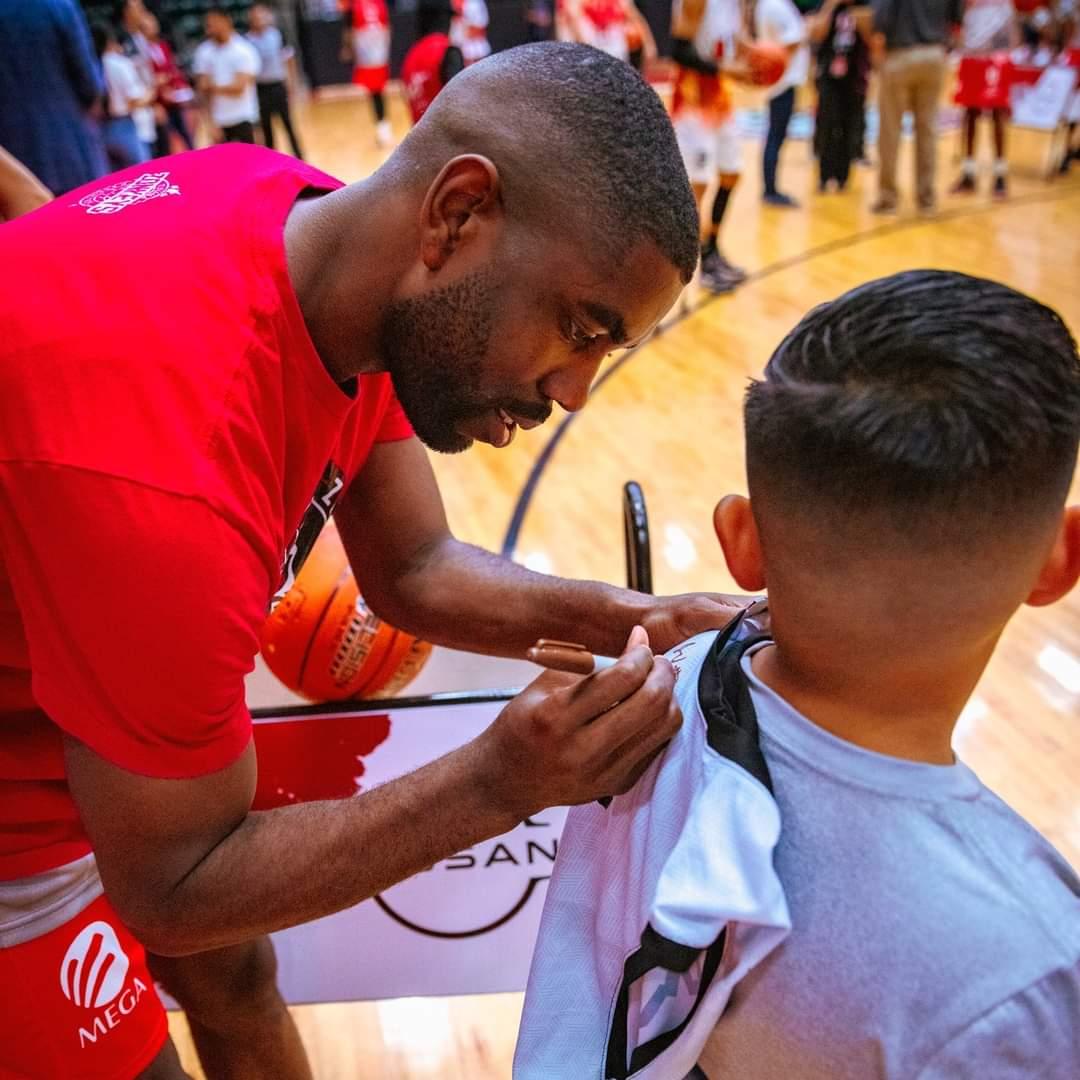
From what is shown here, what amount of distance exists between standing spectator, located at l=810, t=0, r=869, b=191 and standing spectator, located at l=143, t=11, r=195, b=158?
5.38m

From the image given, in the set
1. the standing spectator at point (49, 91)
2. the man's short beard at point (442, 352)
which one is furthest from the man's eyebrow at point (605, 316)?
the standing spectator at point (49, 91)

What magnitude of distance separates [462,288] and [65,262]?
1.35ft

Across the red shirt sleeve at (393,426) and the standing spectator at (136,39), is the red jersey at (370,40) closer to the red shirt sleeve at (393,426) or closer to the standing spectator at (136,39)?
the standing spectator at (136,39)

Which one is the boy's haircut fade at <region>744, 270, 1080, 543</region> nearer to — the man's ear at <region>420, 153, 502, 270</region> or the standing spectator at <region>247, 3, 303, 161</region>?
the man's ear at <region>420, 153, 502, 270</region>

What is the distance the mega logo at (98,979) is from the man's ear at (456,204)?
0.89m

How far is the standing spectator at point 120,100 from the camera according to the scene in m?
6.89

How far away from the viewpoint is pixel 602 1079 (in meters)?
0.94

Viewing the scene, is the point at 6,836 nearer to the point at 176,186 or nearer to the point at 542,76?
the point at 176,186

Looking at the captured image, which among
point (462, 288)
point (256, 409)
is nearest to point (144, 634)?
point (256, 409)

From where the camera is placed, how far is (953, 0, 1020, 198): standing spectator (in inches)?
317

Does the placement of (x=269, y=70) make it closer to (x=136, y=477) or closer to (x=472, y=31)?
(x=472, y=31)

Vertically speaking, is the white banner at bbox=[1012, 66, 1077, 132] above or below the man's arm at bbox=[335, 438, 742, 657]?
below

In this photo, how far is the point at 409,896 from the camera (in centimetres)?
186

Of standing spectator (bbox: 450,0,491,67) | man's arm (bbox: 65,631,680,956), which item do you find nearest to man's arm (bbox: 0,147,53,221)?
man's arm (bbox: 65,631,680,956)
